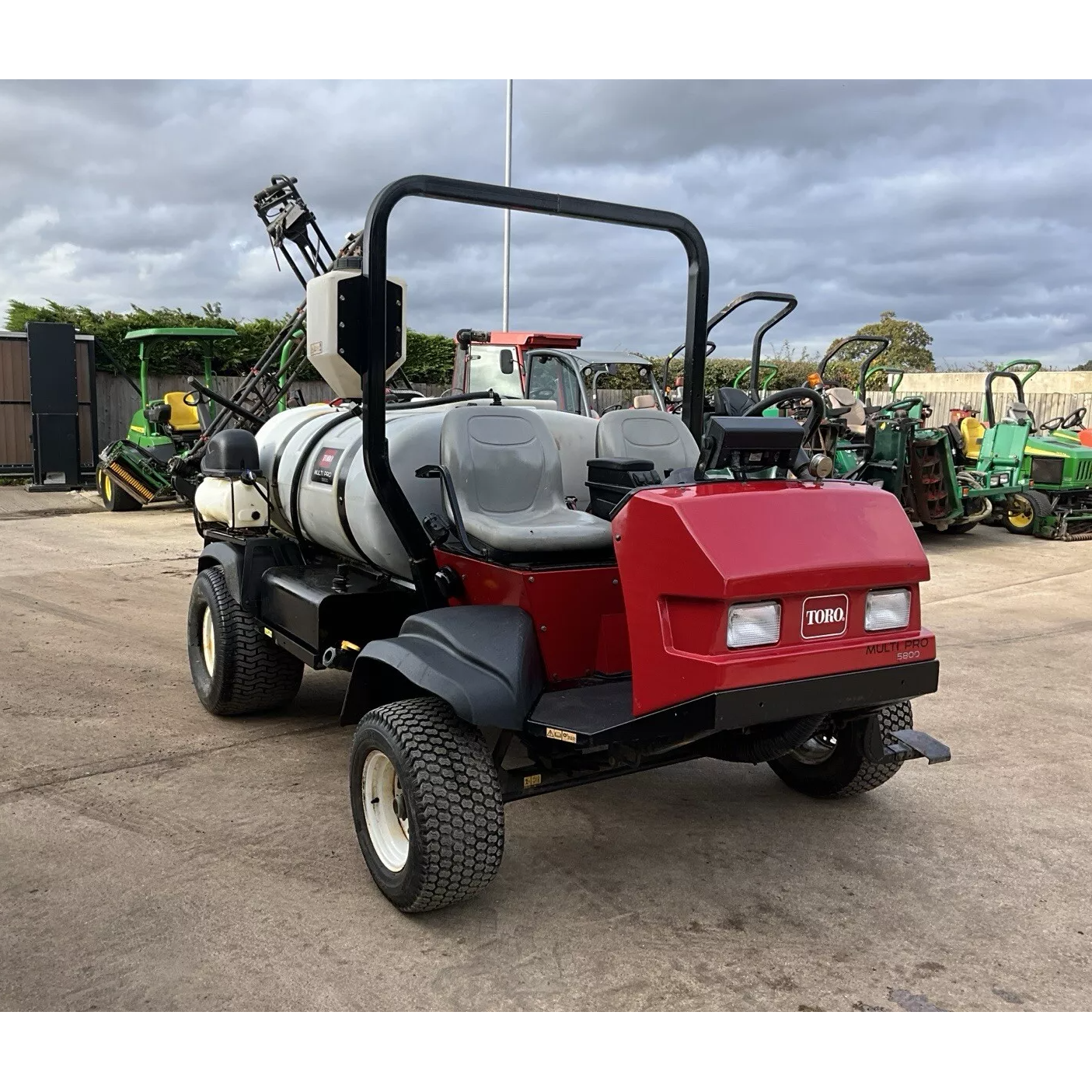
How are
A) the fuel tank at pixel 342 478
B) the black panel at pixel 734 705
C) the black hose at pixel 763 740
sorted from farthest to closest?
the fuel tank at pixel 342 478, the black hose at pixel 763 740, the black panel at pixel 734 705

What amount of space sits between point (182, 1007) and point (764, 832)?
2.02 metres

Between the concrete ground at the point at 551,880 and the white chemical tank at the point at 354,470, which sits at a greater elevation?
the white chemical tank at the point at 354,470

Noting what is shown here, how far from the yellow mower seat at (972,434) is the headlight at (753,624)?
37.0 feet

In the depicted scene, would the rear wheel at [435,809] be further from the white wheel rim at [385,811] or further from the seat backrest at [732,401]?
the seat backrest at [732,401]

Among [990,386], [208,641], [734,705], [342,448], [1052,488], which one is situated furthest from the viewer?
[1052,488]

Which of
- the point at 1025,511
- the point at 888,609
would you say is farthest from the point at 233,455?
the point at 1025,511

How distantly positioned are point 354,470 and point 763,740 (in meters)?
1.86

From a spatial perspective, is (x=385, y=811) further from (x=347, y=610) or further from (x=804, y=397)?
(x=804, y=397)

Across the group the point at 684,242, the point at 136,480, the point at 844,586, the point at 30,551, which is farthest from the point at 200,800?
the point at 136,480

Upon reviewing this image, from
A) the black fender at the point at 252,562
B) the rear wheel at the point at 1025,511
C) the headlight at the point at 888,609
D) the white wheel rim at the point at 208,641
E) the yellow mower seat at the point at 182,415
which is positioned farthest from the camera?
the yellow mower seat at the point at 182,415

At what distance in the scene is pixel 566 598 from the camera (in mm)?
3240

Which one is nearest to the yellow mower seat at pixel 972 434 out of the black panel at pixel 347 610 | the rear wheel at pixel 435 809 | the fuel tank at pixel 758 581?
the black panel at pixel 347 610

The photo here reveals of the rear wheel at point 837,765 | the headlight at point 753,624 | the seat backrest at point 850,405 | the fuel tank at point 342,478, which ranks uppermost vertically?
the seat backrest at point 850,405

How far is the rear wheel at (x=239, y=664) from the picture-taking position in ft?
15.4
